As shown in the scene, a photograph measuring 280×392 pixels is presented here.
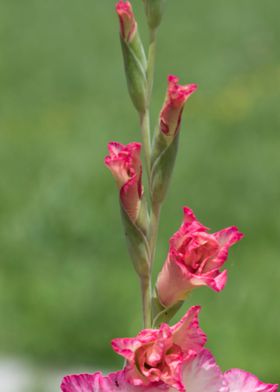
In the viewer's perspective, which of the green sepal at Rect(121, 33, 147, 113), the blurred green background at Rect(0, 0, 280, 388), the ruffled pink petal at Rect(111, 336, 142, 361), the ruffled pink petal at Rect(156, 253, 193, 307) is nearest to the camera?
the ruffled pink petal at Rect(111, 336, 142, 361)

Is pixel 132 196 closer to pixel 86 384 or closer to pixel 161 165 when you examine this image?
pixel 161 165

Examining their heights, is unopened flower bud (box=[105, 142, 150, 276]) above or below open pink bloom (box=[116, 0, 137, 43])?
below

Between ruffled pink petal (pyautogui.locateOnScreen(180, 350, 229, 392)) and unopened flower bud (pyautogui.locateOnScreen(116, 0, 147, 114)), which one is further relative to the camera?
unopened flower bud (pyautogui.locateOnScreen(116, 0, 147, 114))

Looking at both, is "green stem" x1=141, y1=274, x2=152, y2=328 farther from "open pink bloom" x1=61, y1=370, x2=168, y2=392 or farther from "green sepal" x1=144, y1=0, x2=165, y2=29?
"green sepal" x1=144, y1=0, x2=165, y2=29

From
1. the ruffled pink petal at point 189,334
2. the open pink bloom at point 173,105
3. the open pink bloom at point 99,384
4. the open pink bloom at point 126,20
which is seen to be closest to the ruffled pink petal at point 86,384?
the open pink bloom at point 99,384

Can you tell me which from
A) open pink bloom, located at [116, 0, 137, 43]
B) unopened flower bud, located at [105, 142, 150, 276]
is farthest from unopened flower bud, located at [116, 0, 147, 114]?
unopened flower bud, located at [105, 142, 150, 276]

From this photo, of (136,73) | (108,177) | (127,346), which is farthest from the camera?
(108,177)

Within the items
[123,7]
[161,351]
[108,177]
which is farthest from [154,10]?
[108,177]

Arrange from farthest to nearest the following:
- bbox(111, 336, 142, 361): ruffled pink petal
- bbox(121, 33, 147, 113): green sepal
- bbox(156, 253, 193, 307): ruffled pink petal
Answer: bbox(121, 33, 147, 113): green sepal
bbox(156, 253, 193, 307): ruffled pink petal
bbox(111, 336, 142, 361): ruffled pink petal
